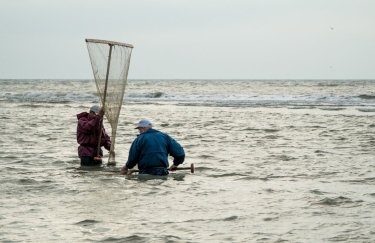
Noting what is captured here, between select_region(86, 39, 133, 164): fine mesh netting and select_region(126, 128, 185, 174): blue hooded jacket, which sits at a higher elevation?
select_region(86, 39, 133, 164): fine mesh netting

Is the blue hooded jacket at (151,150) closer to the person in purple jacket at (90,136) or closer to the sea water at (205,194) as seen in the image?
the sea water at (205,194)

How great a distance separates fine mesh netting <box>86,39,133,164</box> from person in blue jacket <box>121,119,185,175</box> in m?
1.09

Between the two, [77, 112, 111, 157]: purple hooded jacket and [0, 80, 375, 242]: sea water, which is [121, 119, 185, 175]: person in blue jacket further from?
[77, 112, 111, 157]: purple hooded jacket

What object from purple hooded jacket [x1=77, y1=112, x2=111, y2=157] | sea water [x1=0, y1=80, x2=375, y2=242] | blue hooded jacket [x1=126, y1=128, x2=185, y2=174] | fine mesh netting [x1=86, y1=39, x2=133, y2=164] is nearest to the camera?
sea water [x1=0, y1=80, x2=375, y2=242]

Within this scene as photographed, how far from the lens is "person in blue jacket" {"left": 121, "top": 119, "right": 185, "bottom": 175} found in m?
9.59

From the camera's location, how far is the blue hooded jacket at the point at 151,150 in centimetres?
959

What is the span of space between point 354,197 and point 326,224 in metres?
1.69

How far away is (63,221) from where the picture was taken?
6.76 metres

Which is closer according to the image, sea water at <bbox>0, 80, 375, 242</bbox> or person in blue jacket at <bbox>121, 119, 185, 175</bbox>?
sea water at <bbox>0, 80, 375, 242</bbox>

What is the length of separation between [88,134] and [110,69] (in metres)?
1.38

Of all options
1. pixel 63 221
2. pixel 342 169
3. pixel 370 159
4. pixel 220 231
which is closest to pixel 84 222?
pixel 63 221

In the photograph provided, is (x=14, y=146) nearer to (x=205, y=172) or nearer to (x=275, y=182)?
(x=205, y=172)

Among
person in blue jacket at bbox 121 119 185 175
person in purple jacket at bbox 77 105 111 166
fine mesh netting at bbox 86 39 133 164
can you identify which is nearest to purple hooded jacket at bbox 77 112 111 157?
person in purple jacket at bbox 77 105 111 166

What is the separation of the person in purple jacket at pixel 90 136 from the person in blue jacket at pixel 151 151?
1.23 meters
